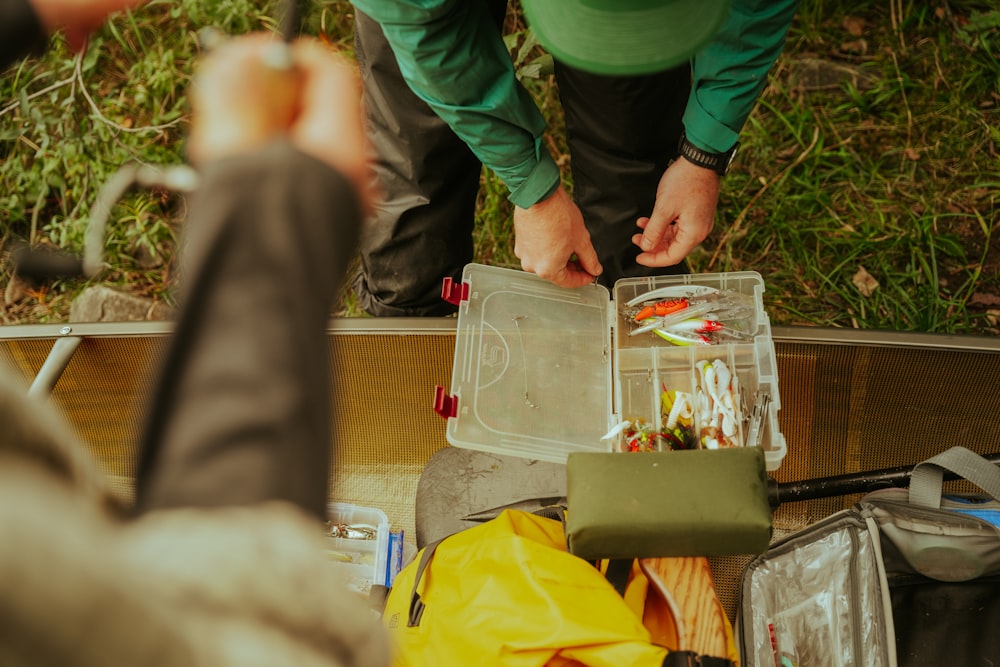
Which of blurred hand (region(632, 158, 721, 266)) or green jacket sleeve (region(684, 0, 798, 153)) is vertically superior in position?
green jacket sleeve (region(684, 0, 798, 153))

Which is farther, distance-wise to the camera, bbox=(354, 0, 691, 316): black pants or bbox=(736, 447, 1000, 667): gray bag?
bbox=(354, 0, 691, 316): black pants

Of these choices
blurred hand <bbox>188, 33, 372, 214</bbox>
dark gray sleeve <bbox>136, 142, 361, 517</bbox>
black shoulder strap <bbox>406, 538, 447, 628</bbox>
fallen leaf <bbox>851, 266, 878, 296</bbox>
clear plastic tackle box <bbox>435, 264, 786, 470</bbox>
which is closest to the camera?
dark gray sleeve <bbox>136, 142, 361, 517</bbox>

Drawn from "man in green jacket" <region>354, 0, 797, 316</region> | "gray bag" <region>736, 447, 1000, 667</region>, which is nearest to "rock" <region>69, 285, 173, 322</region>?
"man in green jacket" <region>354, 0, 797, 316</region>

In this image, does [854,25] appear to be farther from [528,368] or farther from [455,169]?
[528,368]

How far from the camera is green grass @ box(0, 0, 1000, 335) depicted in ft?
7.66

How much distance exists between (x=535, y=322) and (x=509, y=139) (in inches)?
19.6

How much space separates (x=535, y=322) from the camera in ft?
5.90

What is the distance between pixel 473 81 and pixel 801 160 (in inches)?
59.3

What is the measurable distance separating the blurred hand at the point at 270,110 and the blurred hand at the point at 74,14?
8.2 inches

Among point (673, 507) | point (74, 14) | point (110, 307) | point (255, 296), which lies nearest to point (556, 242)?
point (673, 507)

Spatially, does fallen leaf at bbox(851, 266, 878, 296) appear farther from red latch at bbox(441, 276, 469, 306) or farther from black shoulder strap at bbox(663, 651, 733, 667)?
black shoulder strap at bbox(663, 651, 733, 667)

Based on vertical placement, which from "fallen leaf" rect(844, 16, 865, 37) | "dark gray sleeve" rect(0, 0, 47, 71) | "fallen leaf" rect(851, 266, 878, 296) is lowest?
"fallen leaf" rect(851, 266, 878, 296)

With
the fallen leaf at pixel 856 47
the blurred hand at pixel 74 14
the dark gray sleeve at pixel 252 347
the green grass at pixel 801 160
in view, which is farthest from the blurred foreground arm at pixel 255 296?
the fallen leaf at pixel 856 47

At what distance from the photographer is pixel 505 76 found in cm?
138
